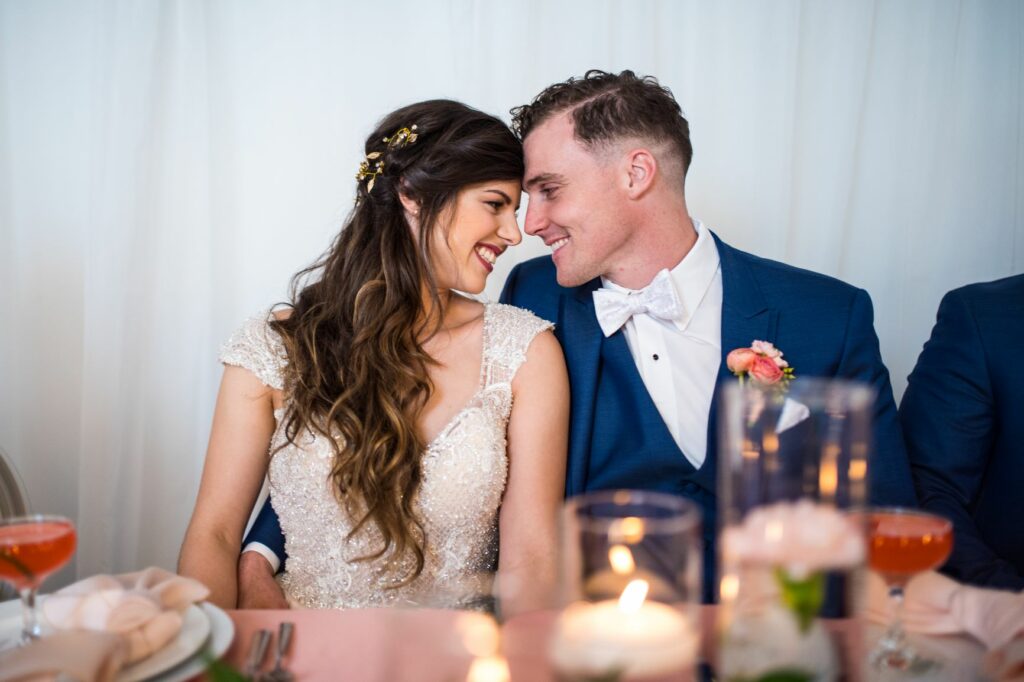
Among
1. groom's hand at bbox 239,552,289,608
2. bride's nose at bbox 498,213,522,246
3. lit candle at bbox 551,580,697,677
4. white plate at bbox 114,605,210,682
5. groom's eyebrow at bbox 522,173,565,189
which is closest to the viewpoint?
lit candle at bbox 551,580,697,677

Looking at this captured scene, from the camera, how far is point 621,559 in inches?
30.6

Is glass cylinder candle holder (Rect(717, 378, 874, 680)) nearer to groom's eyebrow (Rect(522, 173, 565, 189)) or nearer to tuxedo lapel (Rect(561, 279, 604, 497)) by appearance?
tuxedo lapel (Rect(561, 279, 604, 497))

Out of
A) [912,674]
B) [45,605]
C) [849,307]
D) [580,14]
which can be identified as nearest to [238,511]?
[45,605]

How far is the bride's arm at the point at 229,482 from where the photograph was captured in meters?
2.00

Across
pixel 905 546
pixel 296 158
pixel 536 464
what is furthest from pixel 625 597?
pixel 296 158

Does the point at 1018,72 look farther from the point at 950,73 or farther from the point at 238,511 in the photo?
the point at 238,511

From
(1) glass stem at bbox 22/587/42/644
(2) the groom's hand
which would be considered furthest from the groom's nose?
(1) glass stem at bbox 22/587/42/644

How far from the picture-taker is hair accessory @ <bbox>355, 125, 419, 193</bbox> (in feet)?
7.59

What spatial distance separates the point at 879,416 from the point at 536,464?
0.86 m

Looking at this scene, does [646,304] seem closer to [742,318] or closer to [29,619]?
[742,318]

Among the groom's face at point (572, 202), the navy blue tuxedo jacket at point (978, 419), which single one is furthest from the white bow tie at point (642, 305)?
the navy blue tuxedo jacket at point (978, 419)

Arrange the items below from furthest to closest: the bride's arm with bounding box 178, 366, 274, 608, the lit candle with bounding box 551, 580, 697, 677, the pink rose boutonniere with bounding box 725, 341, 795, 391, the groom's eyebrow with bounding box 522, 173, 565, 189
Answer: the groom's eyebrow with bounding box 522, 173, 565, 189, the pink rose boutonniere with bounding box 725, 341, 795, 391, the bride's arm with bounding box 178, 366, 274, 608, the lit candle with bounding box 551, 580, 697, 677

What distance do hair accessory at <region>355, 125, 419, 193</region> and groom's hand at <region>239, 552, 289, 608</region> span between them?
39.9 inches

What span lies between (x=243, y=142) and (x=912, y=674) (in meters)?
2.84
